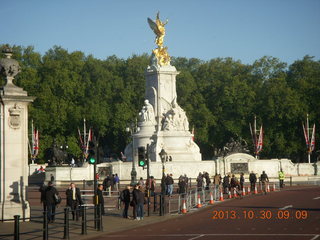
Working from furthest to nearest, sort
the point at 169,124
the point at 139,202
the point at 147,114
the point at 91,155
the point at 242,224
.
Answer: the point at 147,114, the point at 169,124, the point at 139,202, the point at 91,155, the point at 242,224

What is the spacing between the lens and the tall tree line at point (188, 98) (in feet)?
278

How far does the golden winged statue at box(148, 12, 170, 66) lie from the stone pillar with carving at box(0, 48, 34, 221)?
1668 inches

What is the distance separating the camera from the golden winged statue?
68500 mm

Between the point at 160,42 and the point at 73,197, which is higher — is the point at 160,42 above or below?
above

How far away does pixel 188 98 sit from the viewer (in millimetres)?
96750

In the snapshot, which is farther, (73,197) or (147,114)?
(147,114)

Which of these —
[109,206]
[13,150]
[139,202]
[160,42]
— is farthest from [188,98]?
[13,150]

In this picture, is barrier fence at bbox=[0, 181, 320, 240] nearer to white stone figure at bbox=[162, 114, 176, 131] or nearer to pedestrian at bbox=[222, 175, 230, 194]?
pedestrian at bbox=[222, 175, 230, 194]

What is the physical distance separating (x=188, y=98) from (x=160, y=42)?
27.5 m

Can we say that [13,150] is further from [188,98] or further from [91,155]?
[188,98]

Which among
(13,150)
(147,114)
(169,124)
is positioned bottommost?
(13,150)

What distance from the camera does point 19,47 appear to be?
94062 mm

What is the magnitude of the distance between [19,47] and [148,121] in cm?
3491

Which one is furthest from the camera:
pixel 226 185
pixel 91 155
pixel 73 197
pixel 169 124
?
pixel 169 124
